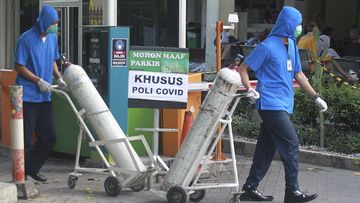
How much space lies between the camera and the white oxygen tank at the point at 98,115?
6348 millimetres

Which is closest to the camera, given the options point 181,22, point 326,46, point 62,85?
point 62,85

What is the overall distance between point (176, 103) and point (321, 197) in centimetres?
181

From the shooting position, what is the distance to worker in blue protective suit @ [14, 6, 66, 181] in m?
6.62

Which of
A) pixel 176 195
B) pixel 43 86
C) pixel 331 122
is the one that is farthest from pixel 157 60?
pixel 331 122

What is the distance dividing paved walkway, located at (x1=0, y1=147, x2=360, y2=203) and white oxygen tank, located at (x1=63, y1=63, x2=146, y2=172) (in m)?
0.39

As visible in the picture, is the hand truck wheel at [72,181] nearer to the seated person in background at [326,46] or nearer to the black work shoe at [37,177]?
the black work shoe at [37,177]

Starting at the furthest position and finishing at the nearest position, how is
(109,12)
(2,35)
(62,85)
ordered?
(2,35) → (109,12) → (62,85)

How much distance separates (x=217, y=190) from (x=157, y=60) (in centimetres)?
152

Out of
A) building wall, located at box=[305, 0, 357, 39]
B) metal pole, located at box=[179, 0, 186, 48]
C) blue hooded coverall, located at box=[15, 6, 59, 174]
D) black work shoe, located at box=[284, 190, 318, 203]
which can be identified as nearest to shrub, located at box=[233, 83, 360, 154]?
metal pole, located at box=[179, 0, 186, 48]

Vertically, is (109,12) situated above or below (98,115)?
above

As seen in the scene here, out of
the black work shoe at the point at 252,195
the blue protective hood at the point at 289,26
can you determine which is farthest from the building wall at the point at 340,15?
the black work shoe at the point at 252,195

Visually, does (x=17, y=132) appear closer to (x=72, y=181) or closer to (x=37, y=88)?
(x=37, y=88)

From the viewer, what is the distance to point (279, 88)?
626cm

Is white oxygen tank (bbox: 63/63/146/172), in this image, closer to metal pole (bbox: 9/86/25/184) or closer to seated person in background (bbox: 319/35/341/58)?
metal pole (bbox: 9/86/25/184)
